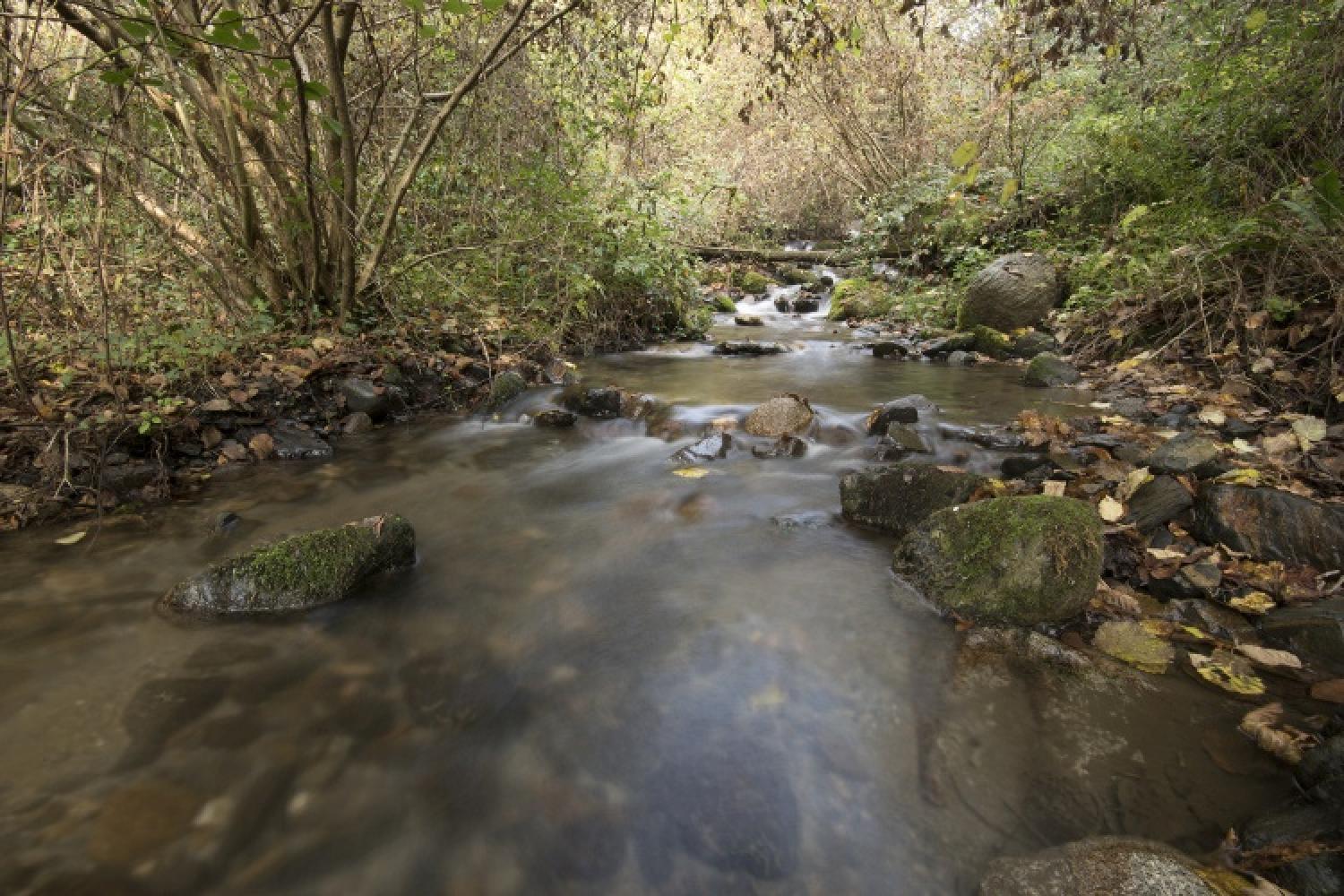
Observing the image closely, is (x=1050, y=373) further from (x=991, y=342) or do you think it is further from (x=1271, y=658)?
(x=1271, y=658)

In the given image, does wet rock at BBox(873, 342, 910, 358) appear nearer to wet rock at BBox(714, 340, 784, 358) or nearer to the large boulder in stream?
the large boulder in stream

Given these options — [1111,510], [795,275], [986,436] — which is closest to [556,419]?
[986,436]

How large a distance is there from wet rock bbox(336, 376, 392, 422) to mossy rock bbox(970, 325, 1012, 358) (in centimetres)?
704

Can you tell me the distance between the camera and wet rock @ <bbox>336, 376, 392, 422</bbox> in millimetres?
5656

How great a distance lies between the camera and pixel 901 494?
12.3 ft

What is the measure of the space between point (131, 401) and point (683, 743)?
4.45 meters

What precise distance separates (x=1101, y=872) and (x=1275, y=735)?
94 cm

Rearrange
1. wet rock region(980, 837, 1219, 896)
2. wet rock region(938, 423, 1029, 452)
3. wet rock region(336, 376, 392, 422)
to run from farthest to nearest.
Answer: wet rock region(336, 376, 392, 422), wet rock region(938, 423, 1029, 452), wet rock region(980, 837, 1219, 896)

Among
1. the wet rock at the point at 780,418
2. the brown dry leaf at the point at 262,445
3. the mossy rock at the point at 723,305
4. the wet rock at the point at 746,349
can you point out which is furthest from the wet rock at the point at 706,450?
the mossy rock at the point at 723,305

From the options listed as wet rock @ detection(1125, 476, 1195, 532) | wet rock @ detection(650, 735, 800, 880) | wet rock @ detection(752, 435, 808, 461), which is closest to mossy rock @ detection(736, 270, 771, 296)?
wet rock @ detection(752, 435, 808, 461)

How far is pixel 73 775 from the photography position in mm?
2111

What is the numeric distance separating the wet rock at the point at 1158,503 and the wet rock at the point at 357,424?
5.51 meters

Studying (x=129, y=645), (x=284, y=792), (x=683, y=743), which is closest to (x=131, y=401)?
(x=129, y=645)

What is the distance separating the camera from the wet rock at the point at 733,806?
6.30 ft
